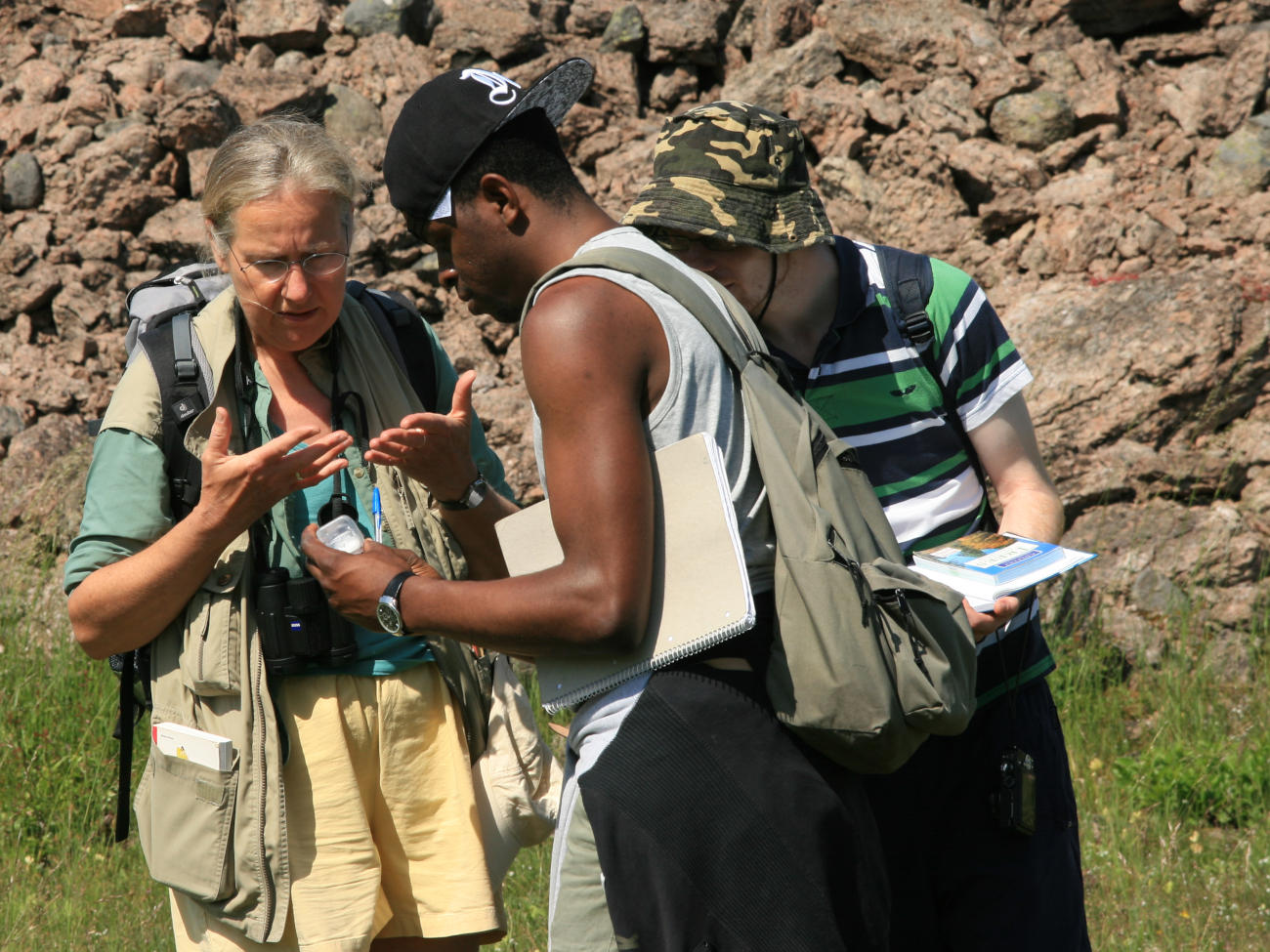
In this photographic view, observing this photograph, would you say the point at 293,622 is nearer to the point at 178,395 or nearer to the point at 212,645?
the point at 212,645

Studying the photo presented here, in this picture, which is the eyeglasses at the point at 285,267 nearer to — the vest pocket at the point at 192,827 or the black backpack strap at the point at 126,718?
the black backpack strap at the point at 126,718

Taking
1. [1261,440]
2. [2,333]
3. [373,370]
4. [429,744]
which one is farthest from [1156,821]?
[2,333]

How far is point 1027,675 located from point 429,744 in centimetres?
114

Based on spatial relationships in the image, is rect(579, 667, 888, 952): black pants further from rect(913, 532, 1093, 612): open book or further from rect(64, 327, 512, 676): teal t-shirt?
rect(64, 327, 512, 676): teal t-shirt

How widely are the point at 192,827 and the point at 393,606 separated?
0.73 metres

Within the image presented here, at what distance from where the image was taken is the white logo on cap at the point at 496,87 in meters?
1.93

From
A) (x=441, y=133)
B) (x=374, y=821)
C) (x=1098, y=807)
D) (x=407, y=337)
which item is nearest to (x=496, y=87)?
(x=441, y=133)

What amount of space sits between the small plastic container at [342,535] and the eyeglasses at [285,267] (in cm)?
49

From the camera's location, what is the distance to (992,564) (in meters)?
2.02

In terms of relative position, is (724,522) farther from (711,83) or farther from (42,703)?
(711,83)

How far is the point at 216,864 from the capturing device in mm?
2197

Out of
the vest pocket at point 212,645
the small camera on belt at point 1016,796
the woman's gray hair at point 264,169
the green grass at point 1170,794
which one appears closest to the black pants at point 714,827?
Answer: the small camera on belt at point 1016,796

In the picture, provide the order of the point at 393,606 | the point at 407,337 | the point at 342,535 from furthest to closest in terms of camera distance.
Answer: the point at 407,337, the point at 342,535, the point at 393,606

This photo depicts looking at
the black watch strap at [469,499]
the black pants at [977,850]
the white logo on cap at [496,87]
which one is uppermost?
the white logo on cap at [496,87]
